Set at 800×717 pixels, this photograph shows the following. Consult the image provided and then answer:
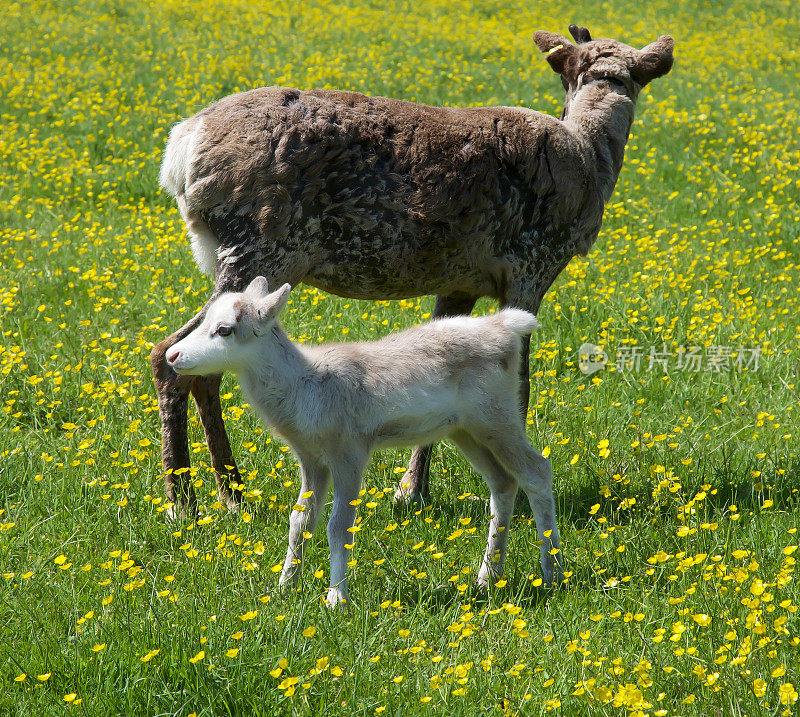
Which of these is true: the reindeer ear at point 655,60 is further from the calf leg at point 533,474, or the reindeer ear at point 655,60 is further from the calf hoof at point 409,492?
the calf hoof at point 409,492

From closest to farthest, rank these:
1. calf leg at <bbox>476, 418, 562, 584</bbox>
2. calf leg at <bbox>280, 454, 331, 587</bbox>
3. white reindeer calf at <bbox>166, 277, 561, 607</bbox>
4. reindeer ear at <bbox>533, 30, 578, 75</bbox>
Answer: white reindeer calf at <bbox>166, 277, 561, 607</bbox> < calf leg at <bbox>280, 454, 331, 587</bbox> < calf leg at <bbox>476, 418, 562, 584</bbox> < reindeer ear at <bbox>533, 30, 578, 75</bbox>

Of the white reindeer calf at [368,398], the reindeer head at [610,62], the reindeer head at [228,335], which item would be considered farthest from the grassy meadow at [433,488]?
the reindeer head at [610,62]

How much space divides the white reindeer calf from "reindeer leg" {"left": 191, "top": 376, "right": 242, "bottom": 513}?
947mm

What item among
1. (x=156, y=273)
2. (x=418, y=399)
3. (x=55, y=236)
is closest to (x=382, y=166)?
(x=418, y=399)

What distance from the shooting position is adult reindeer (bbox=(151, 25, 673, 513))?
4629mm

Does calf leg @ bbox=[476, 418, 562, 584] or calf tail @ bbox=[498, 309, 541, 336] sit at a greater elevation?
calf tail @ bbox=[498, 309, 541, 336]

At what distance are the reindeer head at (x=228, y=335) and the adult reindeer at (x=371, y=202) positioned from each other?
70 cm

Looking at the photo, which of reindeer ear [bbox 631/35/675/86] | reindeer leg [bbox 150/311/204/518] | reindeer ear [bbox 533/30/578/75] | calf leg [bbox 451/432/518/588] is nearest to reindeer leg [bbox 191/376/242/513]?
reindeer leg [bbox 150/311/204/518]

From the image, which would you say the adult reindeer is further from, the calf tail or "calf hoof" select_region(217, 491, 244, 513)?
the calf tail

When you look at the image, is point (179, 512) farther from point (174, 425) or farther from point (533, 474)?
point (533, 474)

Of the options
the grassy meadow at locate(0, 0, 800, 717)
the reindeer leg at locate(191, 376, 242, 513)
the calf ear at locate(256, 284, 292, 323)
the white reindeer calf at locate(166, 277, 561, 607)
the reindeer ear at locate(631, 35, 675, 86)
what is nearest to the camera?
the grassy meadow at locate(0, 0, 800, 717)

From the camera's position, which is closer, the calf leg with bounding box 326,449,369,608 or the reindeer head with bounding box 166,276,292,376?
the reindeer head with bounding box 166,276,292,376

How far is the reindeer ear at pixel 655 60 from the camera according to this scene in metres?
5.83

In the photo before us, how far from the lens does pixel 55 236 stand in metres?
9.02
